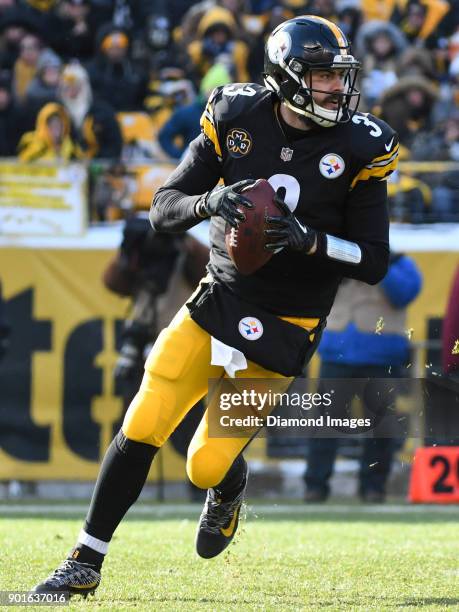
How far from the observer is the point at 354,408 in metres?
5.25

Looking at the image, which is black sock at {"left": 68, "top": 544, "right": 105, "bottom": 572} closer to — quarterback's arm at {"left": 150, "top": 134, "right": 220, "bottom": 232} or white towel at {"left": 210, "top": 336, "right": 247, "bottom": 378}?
white towel at {"left": 210, "top": 336, "right": 247, "bottom": 378}

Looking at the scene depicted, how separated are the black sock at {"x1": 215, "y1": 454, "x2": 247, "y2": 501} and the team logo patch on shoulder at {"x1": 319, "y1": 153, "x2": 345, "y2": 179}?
1.20 m

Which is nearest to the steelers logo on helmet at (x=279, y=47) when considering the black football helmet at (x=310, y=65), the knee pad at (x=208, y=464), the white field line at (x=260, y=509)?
the black football helmet at (x=310, y=65)

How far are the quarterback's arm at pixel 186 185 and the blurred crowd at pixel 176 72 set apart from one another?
4918 mm

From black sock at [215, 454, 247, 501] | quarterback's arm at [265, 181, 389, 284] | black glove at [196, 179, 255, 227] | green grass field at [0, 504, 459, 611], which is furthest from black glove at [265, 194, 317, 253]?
green grass field at [0, 504, 459, 611]

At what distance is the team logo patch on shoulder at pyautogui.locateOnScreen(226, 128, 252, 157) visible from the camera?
4781 mm

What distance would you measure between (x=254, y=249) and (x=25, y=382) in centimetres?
511

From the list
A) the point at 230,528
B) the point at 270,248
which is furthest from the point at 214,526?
the point at 270,248

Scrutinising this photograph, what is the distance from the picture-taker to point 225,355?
15.6 feet

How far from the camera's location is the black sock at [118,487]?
4684 mm

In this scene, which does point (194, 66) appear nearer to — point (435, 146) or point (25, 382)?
point (435, 146)

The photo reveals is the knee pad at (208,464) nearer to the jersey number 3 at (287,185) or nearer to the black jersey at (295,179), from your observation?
the black jersey at (295,179)

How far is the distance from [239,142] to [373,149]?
1.54 feet

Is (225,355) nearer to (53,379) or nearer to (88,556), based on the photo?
(88,556)
